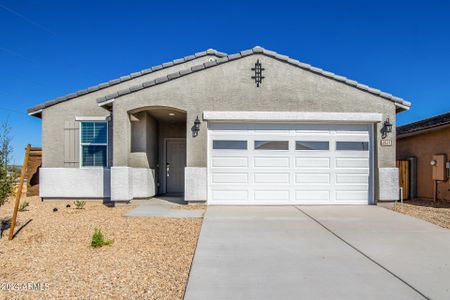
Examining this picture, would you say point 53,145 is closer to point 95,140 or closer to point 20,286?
point 95,140

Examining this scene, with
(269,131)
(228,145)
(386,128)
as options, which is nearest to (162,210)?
(228,145)

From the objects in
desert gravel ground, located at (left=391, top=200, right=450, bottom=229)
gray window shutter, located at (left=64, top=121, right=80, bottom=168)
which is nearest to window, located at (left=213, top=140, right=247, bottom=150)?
desert gravel ground, located at (left=391, top=200, right=450, bottom=229)

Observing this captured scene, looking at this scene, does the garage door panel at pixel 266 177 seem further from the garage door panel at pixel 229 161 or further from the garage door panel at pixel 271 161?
the garage door panel at pixel 229 161

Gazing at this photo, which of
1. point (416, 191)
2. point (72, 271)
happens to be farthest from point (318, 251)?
point (416, 191)

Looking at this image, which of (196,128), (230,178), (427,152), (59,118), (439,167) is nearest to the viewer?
(196,128)

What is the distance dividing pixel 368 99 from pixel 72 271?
9.27 m

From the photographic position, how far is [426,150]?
1276cm

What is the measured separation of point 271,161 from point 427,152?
23.4ft

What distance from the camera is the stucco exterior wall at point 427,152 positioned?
11.6 meters

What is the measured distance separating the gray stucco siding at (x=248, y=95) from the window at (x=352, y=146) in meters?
0.38

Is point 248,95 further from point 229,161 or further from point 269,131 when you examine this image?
point 229,161

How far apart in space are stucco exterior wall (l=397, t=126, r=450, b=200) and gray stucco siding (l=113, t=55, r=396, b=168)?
3.35m

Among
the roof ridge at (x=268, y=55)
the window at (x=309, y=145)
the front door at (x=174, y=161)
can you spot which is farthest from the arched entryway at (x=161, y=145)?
the window at (x=309, y=145)

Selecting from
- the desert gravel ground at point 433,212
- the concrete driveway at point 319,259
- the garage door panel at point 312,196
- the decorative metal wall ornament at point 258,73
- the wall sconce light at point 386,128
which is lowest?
the desert gravel ground at point 433,212
